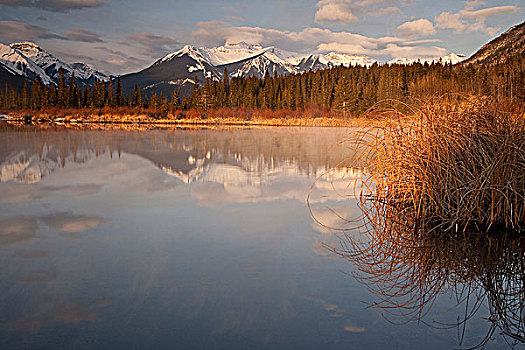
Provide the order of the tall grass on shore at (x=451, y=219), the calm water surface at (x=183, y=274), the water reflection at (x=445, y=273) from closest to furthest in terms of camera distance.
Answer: the calm water surface at (x=183, y=274)
the water reflection at (x=445, y=273)
the tall grass on shore at (x=451, y=219)

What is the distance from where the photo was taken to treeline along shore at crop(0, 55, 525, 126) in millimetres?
41375

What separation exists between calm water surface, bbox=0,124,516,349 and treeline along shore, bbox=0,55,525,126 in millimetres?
29980

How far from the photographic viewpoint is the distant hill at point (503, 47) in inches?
5458

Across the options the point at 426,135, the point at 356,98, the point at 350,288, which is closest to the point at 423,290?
the point at 350,288

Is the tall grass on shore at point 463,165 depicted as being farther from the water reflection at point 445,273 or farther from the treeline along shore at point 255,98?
the treeline along shore at point 255,98

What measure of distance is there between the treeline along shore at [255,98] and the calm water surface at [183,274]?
30.0m

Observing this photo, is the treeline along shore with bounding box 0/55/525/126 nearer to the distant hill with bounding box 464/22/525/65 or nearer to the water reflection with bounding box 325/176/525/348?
the water reflection with bounding box 325/176/525/348

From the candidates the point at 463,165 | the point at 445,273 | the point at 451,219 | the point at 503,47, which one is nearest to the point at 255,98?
the point at 463,165

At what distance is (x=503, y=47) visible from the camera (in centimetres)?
14975

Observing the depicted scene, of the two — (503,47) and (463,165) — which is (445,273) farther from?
(503,47)

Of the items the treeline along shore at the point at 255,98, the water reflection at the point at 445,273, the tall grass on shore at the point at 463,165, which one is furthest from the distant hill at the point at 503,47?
the water reflection at the point at 445,273

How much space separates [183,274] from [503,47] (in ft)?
585

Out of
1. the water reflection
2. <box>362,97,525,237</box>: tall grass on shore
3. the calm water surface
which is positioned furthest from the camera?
<box>362,97,525,237</box>: tall grass on shore

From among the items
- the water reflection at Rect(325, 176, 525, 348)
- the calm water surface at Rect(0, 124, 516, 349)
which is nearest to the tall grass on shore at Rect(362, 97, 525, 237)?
the water reflection at Rect(325, 176, 525, 348)
